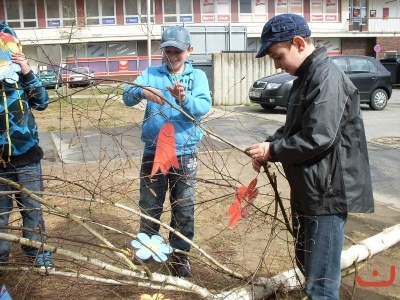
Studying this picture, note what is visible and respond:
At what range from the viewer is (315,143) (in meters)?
2.22

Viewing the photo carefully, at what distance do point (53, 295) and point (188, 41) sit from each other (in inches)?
67.1

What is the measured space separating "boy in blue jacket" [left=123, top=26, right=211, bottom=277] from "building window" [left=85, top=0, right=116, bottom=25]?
109ft

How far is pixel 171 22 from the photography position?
3544 cm

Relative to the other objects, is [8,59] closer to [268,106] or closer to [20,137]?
[20,137]

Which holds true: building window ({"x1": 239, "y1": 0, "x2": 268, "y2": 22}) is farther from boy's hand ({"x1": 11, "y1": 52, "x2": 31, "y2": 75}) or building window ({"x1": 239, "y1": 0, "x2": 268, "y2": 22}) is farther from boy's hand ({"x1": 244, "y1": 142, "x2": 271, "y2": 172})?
boy's hand ({"x1": 244, "y1": 142, "x2": 271, "y2": 172})

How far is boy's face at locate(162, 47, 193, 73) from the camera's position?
3264mm

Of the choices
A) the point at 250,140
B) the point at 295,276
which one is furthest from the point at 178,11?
the point at 295,276

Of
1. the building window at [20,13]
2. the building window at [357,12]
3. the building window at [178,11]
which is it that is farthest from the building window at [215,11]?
the building window at [20,13]

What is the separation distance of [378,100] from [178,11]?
2334cm

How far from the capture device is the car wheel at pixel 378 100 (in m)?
14.8

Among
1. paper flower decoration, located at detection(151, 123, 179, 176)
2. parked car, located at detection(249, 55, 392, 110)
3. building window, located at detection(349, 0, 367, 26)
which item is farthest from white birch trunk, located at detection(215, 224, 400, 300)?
building window, located at detection(349, 0, 367, 26)

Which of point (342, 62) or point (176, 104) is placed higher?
point (176, 104)

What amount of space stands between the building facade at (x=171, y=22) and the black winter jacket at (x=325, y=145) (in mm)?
30979

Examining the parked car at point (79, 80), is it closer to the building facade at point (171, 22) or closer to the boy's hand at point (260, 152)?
the boy's hand at point (260, 152)
